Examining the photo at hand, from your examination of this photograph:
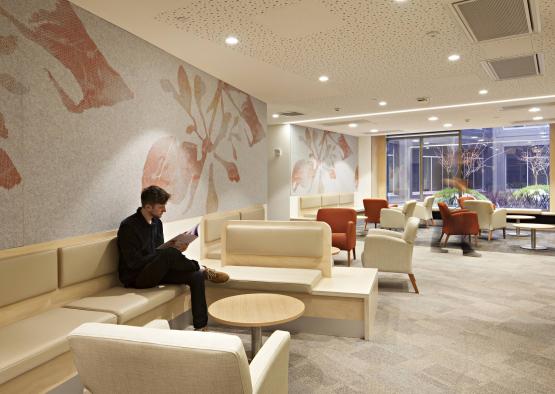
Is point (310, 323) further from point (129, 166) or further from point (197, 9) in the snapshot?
point (197, 9)

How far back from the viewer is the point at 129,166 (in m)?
3.97

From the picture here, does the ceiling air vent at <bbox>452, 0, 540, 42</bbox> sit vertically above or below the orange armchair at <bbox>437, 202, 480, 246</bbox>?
above

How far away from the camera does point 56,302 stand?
311cm

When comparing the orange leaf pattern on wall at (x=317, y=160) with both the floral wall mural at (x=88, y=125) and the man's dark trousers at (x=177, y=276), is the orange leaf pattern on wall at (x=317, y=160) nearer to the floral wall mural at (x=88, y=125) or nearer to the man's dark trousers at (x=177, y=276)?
the floral wall mural at (x=88, y=125)

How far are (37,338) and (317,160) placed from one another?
8.82 meters

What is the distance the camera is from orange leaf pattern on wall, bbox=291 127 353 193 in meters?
9.88

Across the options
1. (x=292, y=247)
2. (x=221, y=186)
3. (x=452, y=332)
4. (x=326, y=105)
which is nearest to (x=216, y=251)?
(x=221, y=186)

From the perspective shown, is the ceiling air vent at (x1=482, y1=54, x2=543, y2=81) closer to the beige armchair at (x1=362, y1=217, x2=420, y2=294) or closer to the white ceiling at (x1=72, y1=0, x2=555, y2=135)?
the white ceiling at (x1=72, y1=0, x2=555, y2=135)

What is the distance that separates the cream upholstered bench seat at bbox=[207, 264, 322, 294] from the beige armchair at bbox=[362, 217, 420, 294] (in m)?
1.29

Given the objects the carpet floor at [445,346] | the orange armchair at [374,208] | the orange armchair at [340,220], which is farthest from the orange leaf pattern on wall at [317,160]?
the carpet floor at [445,346]

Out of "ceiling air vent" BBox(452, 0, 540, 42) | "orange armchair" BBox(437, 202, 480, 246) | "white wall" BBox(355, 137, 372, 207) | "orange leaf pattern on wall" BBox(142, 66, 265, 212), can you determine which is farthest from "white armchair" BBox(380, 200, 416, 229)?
"ceiling air vent" BBox(452, 0, 540, 42)

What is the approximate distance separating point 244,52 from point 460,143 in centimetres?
987

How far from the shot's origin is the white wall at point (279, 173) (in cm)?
952

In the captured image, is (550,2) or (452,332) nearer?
(550,2)
